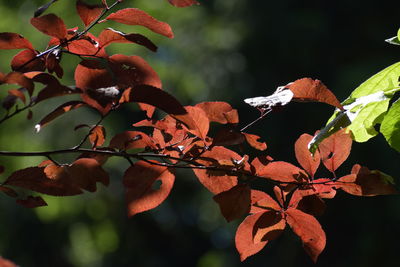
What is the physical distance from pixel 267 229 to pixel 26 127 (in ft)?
24.6

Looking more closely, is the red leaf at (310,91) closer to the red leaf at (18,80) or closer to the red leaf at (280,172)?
Result: the red leaf at (280,172)

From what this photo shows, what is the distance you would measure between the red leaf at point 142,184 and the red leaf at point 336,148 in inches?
8.2

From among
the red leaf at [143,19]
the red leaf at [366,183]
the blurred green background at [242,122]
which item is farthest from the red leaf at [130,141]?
the blurred green background at [242,122]

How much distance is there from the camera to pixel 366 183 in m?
0.72

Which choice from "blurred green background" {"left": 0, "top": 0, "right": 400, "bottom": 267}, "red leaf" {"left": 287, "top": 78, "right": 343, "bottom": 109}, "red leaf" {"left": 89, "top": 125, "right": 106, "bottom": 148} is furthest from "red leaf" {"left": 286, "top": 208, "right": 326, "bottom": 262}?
"blurred green background" {"left": 0, "top": 0, "right": 400, "bottom": 267}

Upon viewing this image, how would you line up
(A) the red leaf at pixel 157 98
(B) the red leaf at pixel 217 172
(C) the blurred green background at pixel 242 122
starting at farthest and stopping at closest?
(C) the blurred green background at pixel 242 122 → (B) the red leaf at pixel 217 172 → (A) the red leaf at pixel 157 98

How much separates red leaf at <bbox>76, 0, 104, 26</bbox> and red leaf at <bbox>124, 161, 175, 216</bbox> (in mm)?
189

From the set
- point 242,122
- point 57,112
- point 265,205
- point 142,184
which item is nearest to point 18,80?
point 57,112

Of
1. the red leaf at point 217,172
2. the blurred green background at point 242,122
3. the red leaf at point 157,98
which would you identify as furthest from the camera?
the blurred green background at point 242,122

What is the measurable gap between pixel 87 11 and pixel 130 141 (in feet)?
0.55

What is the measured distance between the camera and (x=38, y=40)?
780cm

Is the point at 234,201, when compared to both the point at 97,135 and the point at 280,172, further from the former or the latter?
the point at 97,135

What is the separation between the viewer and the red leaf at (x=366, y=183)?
711 millimetres

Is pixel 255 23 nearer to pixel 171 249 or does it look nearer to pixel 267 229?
pixel 171 249
